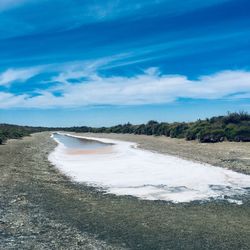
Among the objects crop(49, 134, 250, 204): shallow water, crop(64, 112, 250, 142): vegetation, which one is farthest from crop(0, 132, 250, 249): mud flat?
crop(64, 112, 250, 142): vegetation

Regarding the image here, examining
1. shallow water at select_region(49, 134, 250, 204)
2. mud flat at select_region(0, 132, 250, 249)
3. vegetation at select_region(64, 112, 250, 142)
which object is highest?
vegetation at select_region(64, 112, 250, 142)

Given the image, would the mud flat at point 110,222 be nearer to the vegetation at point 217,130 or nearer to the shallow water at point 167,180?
the shallow water at point 167,180

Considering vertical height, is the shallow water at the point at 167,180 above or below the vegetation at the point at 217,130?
below

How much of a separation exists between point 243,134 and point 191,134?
1200 cm

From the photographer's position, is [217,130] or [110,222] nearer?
[110,222]

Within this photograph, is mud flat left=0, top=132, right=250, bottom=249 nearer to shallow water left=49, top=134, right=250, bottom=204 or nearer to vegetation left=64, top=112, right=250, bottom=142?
shallow water left=49, top=134, right=250, bottom=204

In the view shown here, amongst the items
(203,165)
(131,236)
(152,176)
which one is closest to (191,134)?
(203,165)

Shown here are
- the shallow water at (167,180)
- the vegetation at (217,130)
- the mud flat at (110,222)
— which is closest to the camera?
the mud flat at (110,222)

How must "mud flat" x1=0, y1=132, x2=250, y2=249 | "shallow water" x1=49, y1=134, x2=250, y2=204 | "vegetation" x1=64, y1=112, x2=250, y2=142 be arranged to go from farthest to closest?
"vegetation" x1=64, y1=112, x2=250, y2=142 → "shallow water" x1=49, y1=134, x2=250, y2=204 → "mud flat" x1=0, y1=132, x2=250, y2=249

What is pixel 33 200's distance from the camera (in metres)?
15.4

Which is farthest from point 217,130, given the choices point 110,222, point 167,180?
point 110,222

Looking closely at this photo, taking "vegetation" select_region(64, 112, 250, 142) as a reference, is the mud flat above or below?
below

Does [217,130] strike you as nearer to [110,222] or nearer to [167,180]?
[167,180]

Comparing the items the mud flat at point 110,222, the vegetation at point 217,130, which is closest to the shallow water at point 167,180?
the mud flat at point 110,222
